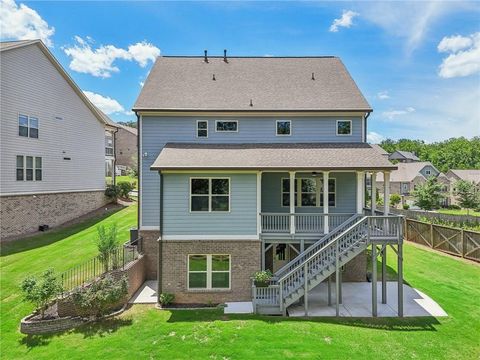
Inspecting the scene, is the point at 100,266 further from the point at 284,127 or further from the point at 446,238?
the point at 446,238

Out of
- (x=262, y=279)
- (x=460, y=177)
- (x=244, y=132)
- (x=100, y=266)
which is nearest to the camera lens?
(x=262, y=279)

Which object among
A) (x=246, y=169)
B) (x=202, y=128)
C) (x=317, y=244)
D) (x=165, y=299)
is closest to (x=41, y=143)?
(x=202, y=128)

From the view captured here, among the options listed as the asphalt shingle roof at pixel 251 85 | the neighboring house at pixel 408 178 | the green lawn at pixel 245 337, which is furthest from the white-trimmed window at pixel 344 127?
the neighboring house at pixel 408 178

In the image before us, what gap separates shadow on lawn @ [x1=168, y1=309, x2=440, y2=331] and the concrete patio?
0.35 meters

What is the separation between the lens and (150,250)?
568 inches

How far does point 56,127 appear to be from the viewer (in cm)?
2138

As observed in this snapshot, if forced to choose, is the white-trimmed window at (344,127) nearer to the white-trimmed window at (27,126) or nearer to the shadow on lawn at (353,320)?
the shadow on lawn at (353,320)

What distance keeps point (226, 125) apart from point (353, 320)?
35.0 ft

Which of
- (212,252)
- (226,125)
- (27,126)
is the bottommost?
(212,252)

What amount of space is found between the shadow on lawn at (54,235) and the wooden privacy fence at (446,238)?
24830 mm

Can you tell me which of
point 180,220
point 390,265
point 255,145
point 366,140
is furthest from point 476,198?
point 180,220

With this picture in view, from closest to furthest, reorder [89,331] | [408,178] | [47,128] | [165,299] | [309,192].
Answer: [89,331], [165,299], [309,192], [47,128], [408,178]

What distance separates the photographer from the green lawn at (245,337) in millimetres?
8414

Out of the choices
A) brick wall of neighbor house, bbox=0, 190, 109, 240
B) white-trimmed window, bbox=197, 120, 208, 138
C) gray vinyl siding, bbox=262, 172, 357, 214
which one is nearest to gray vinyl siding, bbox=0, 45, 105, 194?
brick wall of neighbor house, bbox=0, 190, 109, 240
